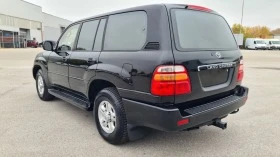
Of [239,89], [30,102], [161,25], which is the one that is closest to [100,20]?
[161,25]

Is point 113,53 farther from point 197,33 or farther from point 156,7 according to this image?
point 197,33

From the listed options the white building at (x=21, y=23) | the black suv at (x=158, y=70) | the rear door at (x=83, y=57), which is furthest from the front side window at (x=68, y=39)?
the white building at (x=21, y=23)

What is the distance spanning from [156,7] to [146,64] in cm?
70

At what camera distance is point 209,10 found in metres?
3.61

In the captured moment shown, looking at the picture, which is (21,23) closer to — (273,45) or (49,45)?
(273,45)

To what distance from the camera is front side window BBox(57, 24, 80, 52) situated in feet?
15.0

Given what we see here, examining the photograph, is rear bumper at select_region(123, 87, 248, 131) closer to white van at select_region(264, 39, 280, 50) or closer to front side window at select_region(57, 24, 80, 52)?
front side window at select_region(57, 24, 80, 52)

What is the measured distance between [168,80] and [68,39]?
2809 mm

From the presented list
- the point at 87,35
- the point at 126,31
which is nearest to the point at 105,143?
→ the point at 126,31

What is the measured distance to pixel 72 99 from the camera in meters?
4.39

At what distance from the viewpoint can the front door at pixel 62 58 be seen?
15.0ft

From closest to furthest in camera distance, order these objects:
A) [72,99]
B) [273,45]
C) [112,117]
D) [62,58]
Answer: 1. [112,117]
2. [72,99]
3. [62,58]
4. [273,45]

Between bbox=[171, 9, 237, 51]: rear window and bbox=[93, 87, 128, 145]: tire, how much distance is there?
3.61ft

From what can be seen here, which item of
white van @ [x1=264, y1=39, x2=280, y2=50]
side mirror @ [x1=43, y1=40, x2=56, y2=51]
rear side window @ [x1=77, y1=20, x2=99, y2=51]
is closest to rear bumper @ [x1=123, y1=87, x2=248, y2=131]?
rear side window @ [x1=77, y1=20, x2=99, y2=51]
